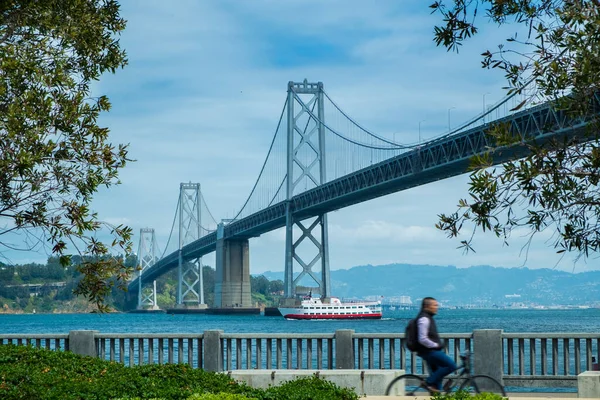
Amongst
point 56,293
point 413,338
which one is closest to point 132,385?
point 413,338

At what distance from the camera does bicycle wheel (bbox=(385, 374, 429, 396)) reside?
1171 cm

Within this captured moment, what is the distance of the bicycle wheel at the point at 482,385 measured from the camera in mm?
11383

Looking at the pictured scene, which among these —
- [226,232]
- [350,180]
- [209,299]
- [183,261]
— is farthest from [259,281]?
[350,180]

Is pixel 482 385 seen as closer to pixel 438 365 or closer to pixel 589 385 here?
pixel 438 365

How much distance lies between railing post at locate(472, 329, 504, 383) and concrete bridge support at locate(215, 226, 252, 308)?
89019mm

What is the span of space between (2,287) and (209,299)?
3659 cm

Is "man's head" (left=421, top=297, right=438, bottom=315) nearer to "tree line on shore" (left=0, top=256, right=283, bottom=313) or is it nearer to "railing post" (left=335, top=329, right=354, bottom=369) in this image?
"railing post" (left=335, top=329, right=354, bottom=369)

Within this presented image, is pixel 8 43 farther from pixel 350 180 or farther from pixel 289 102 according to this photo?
pixel 289 102

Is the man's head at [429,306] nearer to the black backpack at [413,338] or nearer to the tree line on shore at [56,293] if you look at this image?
the black backpack at [413,338]

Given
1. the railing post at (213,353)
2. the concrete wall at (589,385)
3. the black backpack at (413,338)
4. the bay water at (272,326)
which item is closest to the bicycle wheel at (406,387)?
the black backpack at (413,338)

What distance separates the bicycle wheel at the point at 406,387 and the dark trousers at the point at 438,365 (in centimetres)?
22

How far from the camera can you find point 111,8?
15664 mm

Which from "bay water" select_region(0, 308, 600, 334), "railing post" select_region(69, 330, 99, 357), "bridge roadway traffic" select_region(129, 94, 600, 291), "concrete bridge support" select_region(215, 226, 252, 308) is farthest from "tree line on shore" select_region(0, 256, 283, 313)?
"railing post" select_region(69, 330, 99, 357)

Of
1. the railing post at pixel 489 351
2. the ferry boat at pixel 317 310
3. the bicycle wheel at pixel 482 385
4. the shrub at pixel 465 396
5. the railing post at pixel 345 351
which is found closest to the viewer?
the shrub at pixel 465 396
